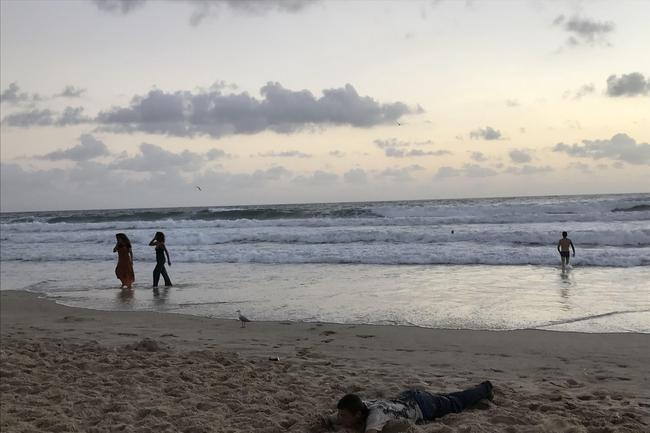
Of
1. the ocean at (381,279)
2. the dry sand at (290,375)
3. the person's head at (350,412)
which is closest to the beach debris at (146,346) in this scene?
the dry sand at (290,375)

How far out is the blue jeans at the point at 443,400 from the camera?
4.55 meters

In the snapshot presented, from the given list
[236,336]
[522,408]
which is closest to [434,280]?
[236,336]

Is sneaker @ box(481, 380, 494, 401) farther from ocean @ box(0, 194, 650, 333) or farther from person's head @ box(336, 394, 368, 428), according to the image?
ocean @ box(0, 194, 650, 333)

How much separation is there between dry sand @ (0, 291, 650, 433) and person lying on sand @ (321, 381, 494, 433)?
0.33 ft

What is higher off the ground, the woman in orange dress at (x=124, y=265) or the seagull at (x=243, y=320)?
the woman in orange dress at (x=124, y=265)

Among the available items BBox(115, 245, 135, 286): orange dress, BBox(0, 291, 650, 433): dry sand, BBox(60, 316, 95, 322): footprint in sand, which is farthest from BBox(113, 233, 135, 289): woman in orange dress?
BBox(0, 291, 650, 433): dry sand

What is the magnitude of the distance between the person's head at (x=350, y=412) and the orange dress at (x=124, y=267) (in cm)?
972

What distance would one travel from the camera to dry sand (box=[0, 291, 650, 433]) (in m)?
4.53

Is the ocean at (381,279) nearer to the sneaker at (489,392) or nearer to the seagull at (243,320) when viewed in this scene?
the seagull at (243,320)

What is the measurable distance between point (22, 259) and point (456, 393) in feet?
65.6

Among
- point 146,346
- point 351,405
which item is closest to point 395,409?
point 351,405

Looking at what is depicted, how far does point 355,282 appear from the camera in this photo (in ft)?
40.9

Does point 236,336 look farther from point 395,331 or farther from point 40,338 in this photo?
point 40,338

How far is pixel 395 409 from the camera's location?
173 inches
